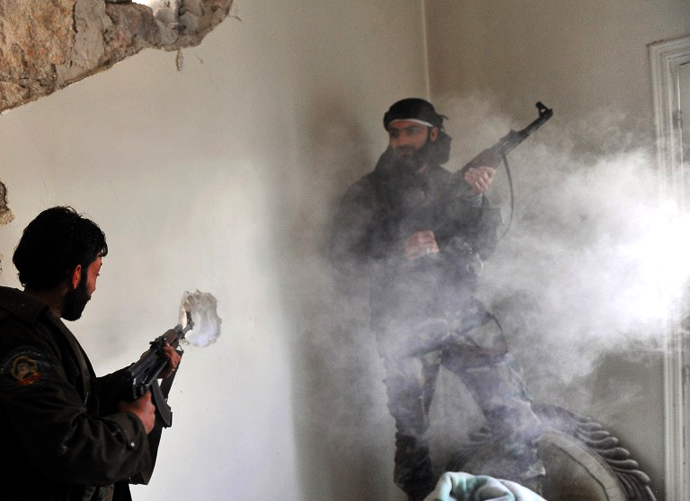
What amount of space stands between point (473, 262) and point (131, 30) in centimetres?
150

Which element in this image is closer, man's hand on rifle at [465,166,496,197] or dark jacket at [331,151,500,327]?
man's hand on rifle at [465,166,496,197]

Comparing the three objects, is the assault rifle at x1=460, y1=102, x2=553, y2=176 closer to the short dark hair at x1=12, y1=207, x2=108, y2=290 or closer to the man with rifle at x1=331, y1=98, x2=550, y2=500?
the man with rifle at x1=331, y1=98, x2=550, y2=500

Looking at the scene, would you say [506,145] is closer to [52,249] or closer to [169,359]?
[169,359]

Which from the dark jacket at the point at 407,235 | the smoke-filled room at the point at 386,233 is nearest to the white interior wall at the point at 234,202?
the smoke-filled room at the point at 386,233

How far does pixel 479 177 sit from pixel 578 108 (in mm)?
586

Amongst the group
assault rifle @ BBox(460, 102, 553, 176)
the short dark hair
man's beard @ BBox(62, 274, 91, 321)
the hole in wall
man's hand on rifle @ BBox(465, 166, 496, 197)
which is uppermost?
assault rifle @ BBox(460, 102, 553, 176)

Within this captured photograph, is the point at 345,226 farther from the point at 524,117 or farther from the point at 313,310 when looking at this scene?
the point at 524,117

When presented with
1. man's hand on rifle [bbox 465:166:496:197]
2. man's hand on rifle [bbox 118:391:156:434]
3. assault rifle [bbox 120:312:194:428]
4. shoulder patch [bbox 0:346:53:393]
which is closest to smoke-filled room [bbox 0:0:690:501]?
man's hand on rifle [bbox 465:166:496:197]

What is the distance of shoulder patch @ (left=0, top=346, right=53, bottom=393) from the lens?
1354 mm

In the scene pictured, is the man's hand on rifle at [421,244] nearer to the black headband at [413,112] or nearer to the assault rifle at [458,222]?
the assault rifle at [458,222]

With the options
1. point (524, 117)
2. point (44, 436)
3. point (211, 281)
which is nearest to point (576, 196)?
point (524, 117)

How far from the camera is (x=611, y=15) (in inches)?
111

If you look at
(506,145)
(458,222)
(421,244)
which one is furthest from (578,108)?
(421,244)

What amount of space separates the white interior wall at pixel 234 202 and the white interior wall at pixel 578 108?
16.3 inches
